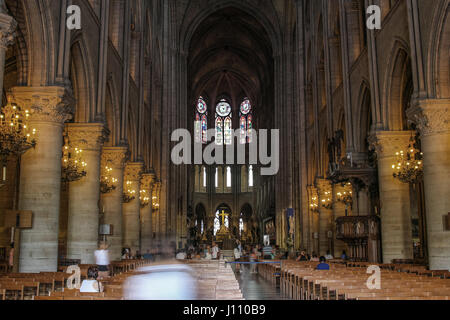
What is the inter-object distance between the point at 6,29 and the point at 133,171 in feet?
44.1

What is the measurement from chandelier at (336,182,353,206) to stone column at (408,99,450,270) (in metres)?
8.42

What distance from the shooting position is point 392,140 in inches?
617

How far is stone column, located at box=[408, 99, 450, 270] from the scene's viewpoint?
39.0 ft

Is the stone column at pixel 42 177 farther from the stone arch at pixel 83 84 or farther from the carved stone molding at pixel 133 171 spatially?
the carved stone molding at pixel 133 171

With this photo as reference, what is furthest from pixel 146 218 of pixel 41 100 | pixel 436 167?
pixel 436 167

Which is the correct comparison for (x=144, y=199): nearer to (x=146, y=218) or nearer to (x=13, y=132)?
(x=146, y=218)

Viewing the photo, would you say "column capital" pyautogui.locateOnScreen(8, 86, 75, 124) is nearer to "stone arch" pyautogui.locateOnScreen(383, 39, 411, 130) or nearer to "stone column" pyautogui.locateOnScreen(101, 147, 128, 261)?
"stone column" pyautogui.locateOnScreen(101, 147, 128, 261)

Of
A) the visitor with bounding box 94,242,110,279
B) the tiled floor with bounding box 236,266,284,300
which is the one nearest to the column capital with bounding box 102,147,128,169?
the tiled floor with bounding box 236,266,284,300

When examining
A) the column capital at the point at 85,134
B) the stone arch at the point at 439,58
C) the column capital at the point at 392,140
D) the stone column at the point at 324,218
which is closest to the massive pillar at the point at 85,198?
the column capital at the point at 85,134

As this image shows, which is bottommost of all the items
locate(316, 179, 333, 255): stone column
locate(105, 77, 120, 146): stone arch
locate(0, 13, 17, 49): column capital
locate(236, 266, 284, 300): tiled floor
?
locate(236, 266, 284, 300): tiled floor

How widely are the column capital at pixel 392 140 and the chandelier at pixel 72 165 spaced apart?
9450 millimetres

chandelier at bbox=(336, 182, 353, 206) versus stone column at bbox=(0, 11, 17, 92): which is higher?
stone column at bbox=(0, 11, 17, 92)

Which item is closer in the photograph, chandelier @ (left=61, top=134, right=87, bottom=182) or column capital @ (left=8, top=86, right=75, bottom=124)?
column capital @ (left=8, top=86, right=75, bottom=124)

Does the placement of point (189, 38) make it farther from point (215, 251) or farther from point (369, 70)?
point (369, 70)
